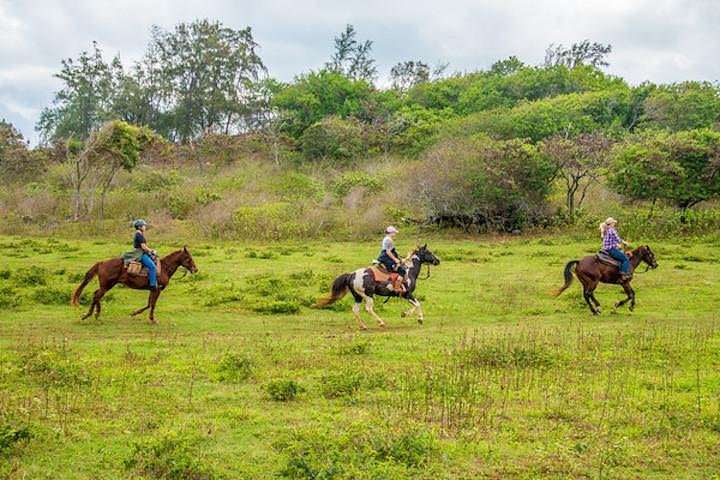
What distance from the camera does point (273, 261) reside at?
2409 centimetres

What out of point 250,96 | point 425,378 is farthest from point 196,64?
point 425,378

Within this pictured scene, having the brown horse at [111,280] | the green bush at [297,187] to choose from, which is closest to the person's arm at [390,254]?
the brown horse at [111,280]

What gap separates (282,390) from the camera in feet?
29.5

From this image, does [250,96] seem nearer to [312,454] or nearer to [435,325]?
[435,325]

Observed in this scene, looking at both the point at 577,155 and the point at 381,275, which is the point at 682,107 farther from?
the point at 381,275

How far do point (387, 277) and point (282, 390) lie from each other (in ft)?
23.0

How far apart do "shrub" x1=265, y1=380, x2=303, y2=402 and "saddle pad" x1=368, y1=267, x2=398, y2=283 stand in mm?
6703

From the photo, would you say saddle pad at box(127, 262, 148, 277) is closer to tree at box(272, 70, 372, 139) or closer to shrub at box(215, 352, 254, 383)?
shrub at box(215, 352, 254, 383)

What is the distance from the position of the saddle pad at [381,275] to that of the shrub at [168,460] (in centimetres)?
902

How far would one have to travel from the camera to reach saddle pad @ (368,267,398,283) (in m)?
15.6

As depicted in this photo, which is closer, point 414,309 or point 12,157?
point 414,309

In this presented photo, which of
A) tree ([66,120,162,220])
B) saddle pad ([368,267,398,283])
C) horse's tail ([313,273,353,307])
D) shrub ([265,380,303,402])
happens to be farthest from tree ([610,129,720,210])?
shrub ([265,380,303,402])

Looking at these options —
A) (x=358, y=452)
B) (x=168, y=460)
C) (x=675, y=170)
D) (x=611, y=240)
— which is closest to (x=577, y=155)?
(x=675, y=170)

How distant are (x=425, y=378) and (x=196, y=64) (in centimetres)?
5445
